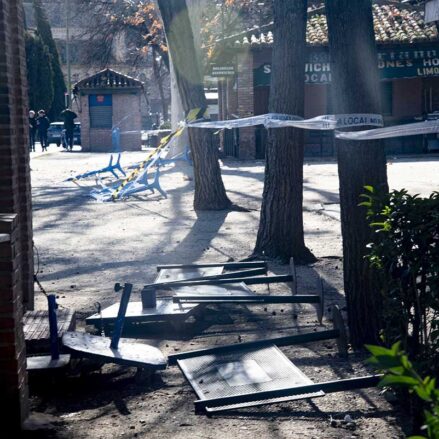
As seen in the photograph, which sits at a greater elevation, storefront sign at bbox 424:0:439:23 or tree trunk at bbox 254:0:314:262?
storefront sign at bbox 424:0:439:23

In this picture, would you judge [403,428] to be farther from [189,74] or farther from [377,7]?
[377,7]

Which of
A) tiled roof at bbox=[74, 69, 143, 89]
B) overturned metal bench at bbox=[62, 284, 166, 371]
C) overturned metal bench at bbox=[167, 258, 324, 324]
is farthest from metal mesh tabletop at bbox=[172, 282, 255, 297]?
tiled roof at bbox=[74, 69, 143, 89]

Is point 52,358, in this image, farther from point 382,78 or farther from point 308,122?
point 382,78

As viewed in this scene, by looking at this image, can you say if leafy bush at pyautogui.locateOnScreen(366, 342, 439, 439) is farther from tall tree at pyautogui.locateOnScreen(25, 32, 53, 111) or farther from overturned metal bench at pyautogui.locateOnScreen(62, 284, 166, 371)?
tall tree at pyautogui.locateOnScreen(25, 32, 53, 111)

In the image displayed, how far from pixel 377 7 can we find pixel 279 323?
29.3m

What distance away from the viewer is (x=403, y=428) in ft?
17.1

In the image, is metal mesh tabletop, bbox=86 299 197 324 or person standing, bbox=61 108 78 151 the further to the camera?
person standing, bbox=61 108 78 151

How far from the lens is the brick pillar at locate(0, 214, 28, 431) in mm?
5012

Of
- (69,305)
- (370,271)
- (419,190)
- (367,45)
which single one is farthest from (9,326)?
(419,190)

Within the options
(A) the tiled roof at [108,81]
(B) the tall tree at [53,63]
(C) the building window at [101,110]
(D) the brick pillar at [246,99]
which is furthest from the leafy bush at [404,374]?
(B) the tall tree at [53,63]

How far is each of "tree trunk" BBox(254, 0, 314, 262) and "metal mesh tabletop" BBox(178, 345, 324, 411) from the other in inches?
173

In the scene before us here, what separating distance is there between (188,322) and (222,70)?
79.3 feet

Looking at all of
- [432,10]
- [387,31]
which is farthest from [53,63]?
[432,10]

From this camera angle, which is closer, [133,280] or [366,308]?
[366,308]
